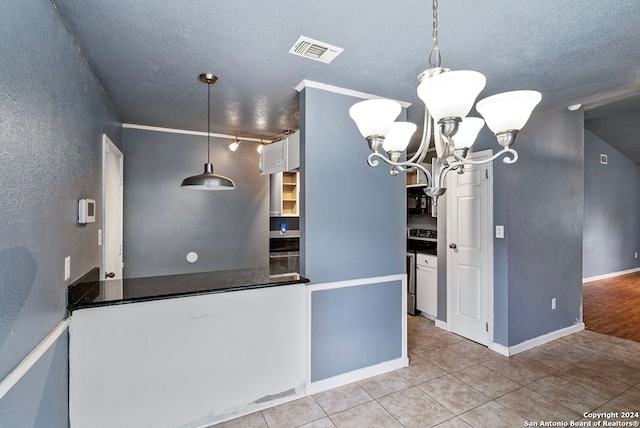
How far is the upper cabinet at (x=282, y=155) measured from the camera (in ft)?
8.91

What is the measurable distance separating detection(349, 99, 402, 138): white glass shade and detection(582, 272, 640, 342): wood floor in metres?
4.03

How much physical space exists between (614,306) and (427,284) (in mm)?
2896

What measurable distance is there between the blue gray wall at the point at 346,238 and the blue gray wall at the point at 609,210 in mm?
5278

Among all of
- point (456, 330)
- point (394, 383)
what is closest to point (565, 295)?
point (456, 330)

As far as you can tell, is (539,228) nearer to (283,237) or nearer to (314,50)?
(314,50)

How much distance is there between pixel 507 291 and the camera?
3084 millimetres

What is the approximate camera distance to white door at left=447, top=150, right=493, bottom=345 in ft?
10.7

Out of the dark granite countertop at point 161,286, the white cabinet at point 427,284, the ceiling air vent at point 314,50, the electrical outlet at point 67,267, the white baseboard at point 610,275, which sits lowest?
the white baseboard at point 610,275

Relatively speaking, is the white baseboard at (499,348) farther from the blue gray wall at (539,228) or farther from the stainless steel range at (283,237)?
the stainless steel range at (283,237)

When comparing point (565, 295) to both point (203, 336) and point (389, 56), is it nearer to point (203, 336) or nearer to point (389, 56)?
point (389, 56)

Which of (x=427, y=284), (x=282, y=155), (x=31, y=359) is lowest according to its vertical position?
(x=427, y=284)

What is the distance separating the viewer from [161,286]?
211 cm

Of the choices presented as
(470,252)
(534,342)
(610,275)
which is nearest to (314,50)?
(470,252)

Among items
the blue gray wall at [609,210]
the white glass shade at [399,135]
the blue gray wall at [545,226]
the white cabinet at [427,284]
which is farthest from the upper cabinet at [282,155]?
the blue gray wall at [609,210]
